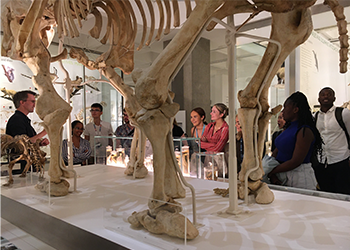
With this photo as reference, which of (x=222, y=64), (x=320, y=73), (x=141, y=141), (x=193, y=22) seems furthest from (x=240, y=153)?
(x=222, y=64)

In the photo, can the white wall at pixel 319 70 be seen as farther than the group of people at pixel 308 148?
Yes

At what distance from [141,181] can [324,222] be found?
1667 mm

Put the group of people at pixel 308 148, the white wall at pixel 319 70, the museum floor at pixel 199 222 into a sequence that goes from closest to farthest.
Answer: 1. the museum floor at pixel 199 222
2. the group of people at pixel 308 148
3. the white wall at pixel 319 70

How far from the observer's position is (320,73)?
11.9ft

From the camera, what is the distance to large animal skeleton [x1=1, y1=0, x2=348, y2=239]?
4.25 feet

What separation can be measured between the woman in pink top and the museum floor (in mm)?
997

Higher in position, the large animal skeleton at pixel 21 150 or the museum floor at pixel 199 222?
the large animal skeleton at pixel 21 150

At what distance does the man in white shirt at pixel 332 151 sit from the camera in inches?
111

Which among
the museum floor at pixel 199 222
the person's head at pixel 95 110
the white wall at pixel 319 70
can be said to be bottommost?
the museum floor at pixel 199 222

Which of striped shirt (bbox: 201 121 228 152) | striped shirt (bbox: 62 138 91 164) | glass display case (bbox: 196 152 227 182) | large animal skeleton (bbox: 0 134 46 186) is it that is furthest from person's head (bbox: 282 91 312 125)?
striped shirt (bbox: 62 138 91 164)

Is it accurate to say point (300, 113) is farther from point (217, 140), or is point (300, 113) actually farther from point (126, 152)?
point (126, 152)

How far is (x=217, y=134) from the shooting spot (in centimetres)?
325

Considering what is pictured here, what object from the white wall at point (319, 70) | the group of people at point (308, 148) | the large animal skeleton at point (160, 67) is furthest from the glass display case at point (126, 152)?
the white wall at point (319, 70)

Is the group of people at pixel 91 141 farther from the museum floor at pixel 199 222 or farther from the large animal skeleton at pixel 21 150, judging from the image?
the museum floor at pixel 199 222
